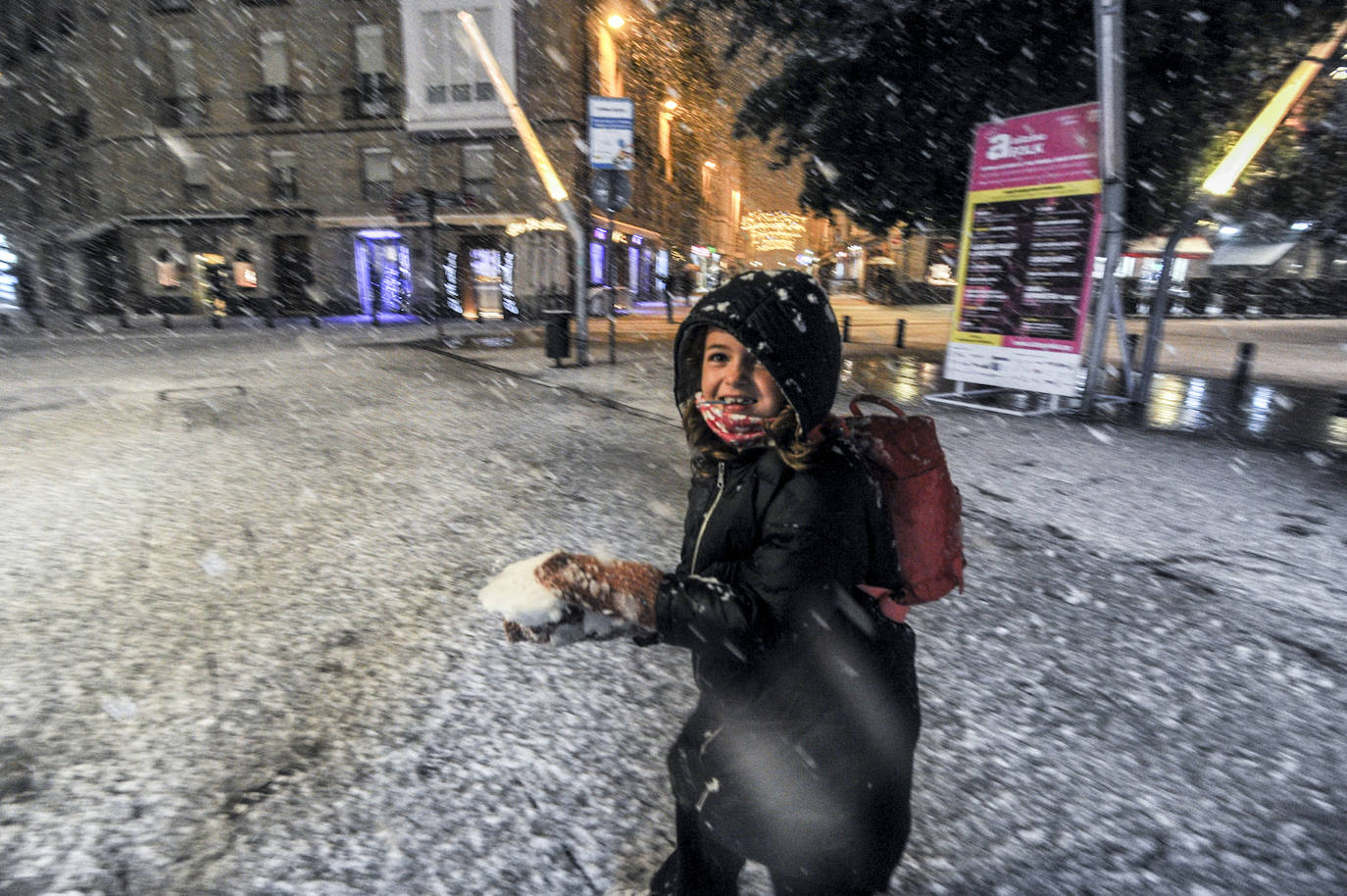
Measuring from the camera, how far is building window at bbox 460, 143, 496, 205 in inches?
1045

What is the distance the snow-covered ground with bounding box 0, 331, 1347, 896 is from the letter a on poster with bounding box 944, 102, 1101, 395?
7.38 ft

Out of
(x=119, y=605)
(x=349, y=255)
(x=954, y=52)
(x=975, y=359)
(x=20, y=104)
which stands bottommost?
(x=119, y=605)

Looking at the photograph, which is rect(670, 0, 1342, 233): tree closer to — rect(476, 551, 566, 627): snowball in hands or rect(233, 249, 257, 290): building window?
rect(476, 551, 566, 627): snowball in hands

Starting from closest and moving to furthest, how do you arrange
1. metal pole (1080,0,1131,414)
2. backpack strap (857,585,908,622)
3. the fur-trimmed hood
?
the fur-trimmed hood, backpack strap (857,585,908,622), metal pole (1080,0,1131,414)

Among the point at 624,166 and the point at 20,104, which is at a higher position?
the point at 20,104

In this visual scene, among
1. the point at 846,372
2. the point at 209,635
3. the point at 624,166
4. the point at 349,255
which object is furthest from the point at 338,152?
the point at 209,635

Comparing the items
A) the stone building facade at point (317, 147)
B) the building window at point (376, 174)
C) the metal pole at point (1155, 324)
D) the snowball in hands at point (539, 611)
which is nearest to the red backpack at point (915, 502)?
the snowball in hands at point (539, 611)

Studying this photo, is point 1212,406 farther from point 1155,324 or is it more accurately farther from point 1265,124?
point 1265,124

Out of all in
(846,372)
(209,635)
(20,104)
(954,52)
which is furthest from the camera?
(20,104)

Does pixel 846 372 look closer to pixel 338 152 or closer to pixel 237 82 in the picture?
pixel 338 152

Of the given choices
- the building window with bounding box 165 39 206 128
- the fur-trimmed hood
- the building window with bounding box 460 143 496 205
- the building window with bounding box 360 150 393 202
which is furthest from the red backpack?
the building window with bounding box 165 39 206 128

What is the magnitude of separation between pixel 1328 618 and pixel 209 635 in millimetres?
5402

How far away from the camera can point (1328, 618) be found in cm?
354

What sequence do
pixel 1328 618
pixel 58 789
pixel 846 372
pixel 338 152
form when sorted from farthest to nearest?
pixel 338 152 < pixel 846 372 < pixel 1328 618 < pixel 58 789
